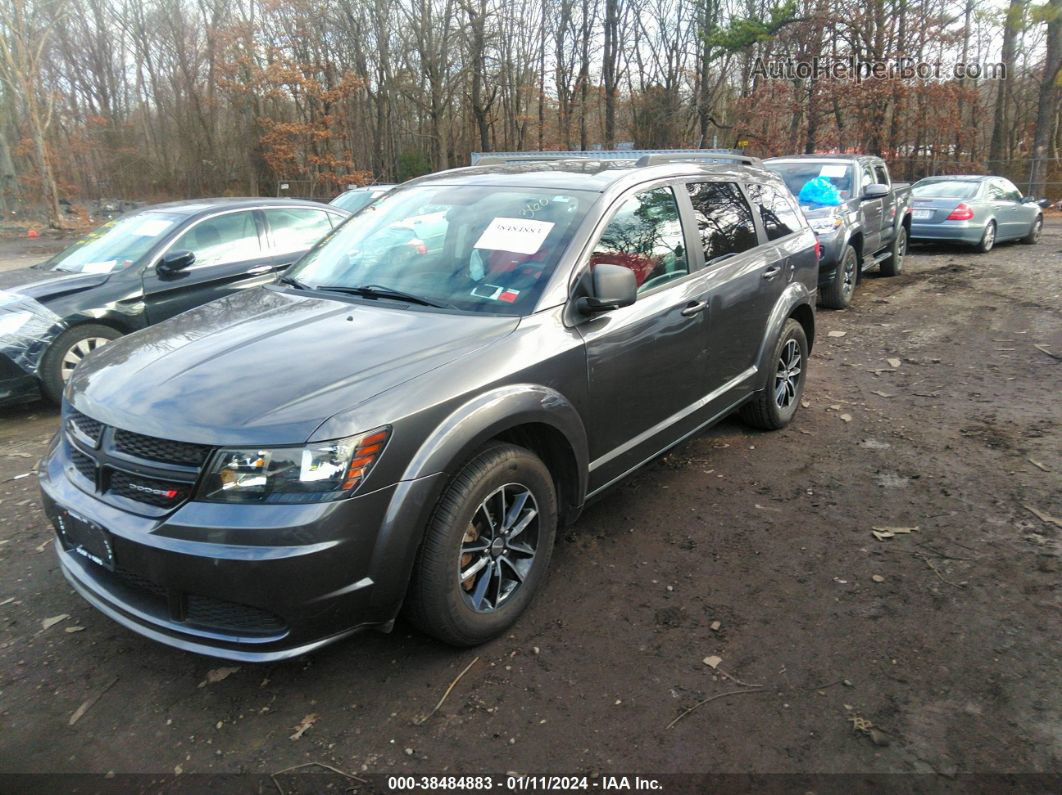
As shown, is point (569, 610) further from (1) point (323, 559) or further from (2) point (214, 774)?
(2) point (214, 774)

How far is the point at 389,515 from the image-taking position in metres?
2.48

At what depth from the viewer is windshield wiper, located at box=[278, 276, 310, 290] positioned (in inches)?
149

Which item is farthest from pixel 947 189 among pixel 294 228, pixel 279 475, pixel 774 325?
pixel 279 475

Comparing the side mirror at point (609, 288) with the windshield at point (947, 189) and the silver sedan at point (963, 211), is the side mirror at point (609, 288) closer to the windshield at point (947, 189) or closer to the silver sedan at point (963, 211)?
the silver sedan at point (963, 211)

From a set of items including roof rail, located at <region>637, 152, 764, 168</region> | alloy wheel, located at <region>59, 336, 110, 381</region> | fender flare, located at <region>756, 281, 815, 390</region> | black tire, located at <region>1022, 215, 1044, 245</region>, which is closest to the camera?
roof rail, located at <region>637, 152, 764, 168</region>

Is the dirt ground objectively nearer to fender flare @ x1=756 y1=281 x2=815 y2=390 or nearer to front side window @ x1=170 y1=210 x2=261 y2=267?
fender flare @ x1=756 y1=281 x2=815 y2=390

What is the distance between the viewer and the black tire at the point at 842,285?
9391mm

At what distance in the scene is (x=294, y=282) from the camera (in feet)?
12.8

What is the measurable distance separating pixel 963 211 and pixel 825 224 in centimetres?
637

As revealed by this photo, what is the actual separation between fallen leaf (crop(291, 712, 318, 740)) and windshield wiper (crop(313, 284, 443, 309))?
171cm

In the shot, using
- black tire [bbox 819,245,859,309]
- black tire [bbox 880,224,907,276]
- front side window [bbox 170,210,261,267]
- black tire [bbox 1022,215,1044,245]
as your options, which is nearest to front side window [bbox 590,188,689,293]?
front side window [bbox 170,210,261,267]

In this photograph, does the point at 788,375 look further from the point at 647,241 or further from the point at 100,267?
the point at 100,267

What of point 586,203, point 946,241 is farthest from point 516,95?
point 586,203

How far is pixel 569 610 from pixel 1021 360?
603cm
